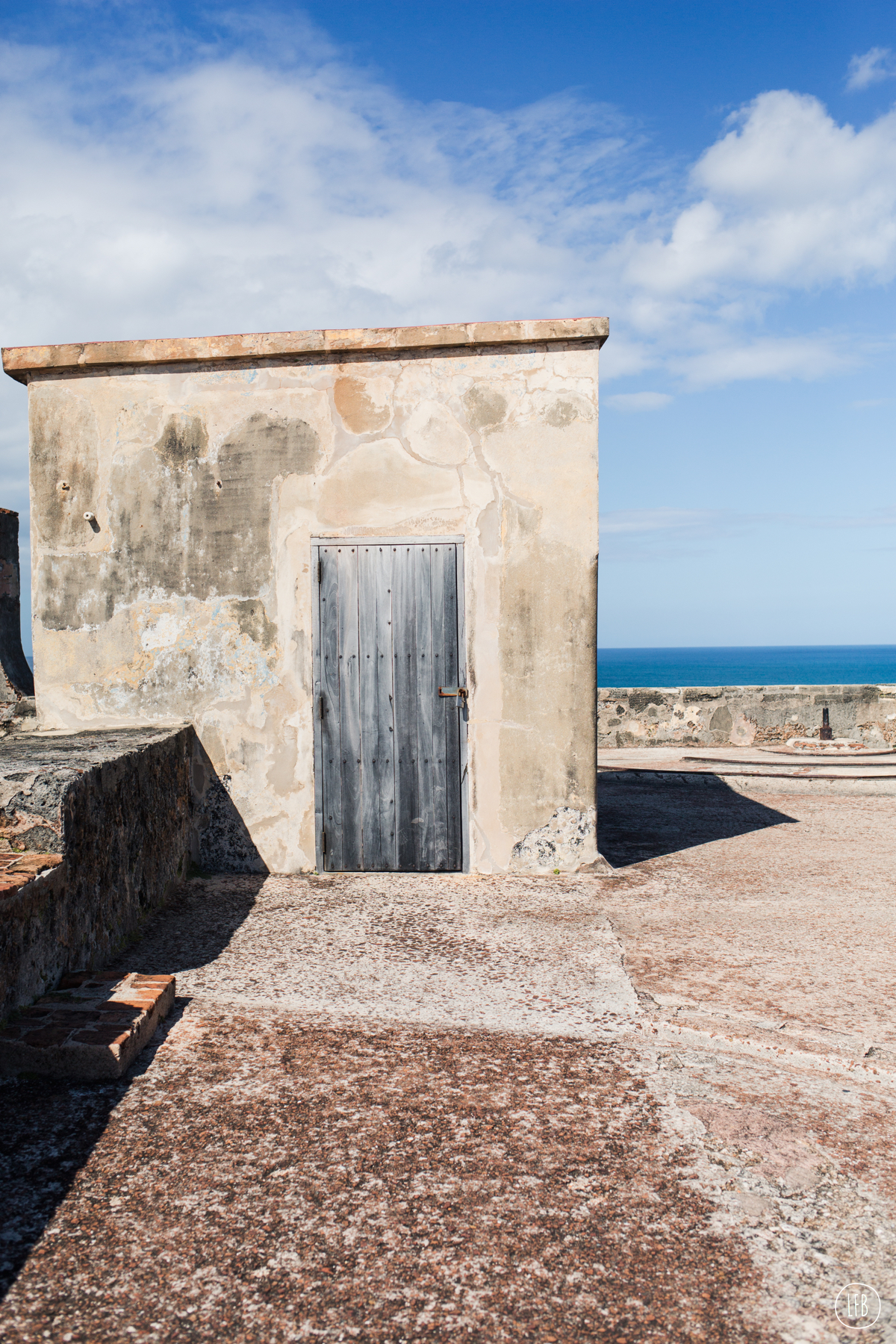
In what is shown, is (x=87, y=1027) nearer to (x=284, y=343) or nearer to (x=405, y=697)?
(x=405, y=697)

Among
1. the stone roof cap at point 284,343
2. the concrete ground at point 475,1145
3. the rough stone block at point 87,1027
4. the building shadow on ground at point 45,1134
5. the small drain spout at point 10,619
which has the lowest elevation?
the concrete ground at point 475,1145

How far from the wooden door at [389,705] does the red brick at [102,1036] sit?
261 cm

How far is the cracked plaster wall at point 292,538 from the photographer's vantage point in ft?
16.9

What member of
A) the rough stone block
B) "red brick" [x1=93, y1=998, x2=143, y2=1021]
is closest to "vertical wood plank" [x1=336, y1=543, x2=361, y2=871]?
the rough stone block

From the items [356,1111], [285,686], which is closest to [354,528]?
[285,686]

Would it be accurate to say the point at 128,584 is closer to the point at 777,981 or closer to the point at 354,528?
the point at 354,528

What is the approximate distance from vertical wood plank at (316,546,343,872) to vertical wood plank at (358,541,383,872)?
0.48 feet

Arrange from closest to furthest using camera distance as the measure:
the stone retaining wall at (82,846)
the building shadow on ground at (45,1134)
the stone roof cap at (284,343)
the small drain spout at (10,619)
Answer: the building shadow on ground at (45,1134)
the stone retaining wall at (82,846)
the stone roof cap at (284,343)
the small drain spout at (10,619)

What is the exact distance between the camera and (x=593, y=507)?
5121mm

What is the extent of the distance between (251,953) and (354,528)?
2612mm

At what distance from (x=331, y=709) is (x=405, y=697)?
471 mm

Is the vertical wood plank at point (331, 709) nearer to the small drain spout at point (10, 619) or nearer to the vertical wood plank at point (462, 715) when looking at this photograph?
the vertical wood plank at point (462, 715)

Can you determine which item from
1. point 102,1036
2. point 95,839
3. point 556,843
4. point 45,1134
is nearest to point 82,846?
point 95,839

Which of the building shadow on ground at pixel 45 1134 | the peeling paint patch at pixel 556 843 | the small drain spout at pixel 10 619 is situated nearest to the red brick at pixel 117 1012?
the building shadow on ground at pixel 45 1134
